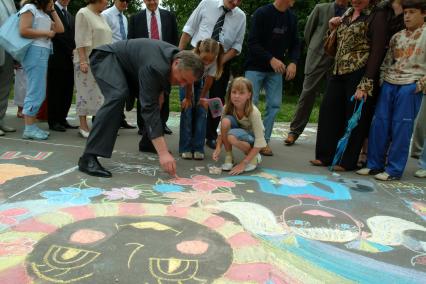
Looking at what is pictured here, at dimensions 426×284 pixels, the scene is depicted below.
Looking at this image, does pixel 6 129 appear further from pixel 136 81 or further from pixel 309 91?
pixel 309 91

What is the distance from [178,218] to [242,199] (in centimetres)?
62

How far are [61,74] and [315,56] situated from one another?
3.06 m

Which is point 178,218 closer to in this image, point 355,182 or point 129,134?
point 355,182

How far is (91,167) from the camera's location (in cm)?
336

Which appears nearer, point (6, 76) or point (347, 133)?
point (347, 133)

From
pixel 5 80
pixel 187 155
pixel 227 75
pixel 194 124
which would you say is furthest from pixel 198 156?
pixel 5 80

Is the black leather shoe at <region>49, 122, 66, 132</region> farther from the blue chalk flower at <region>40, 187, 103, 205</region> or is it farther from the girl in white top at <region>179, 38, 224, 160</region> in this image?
the blue chalk flower at <region>40, 187, 103, 205</region>

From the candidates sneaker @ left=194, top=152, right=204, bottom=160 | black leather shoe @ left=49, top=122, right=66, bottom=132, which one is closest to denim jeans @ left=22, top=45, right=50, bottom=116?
black leather shoe @ left=49, top=122, right=66, bottom=132

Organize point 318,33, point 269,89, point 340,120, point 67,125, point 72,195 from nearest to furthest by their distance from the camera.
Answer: point 72,195 → point 340,120 → point 269,89 → point 318,33 → point 67,125

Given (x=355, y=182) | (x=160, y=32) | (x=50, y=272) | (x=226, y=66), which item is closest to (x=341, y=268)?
(x=50, y=272)

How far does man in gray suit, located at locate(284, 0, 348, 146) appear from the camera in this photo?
4.90 m

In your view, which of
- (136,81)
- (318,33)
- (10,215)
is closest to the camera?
(10,215)

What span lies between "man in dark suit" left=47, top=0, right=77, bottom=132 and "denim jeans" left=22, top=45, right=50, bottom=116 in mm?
568

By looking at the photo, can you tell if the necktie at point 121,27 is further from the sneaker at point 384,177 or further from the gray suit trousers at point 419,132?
the gray suit trousers at point 419,132
